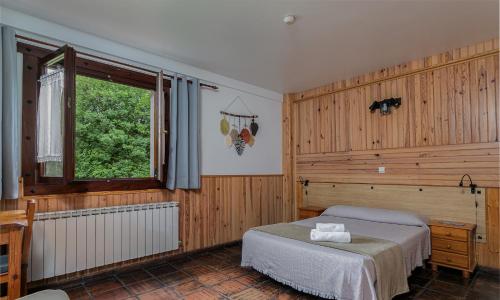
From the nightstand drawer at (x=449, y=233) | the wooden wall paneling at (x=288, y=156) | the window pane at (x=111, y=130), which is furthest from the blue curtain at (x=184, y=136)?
the nightstand drawer at (x=449, y=233)

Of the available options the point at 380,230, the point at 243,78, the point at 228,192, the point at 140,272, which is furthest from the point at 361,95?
the point at 140,272

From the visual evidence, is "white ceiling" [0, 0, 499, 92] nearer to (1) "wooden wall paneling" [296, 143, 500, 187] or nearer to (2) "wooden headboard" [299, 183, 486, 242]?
(1) "wooden wall paneling" [296, 143, 500, 187]

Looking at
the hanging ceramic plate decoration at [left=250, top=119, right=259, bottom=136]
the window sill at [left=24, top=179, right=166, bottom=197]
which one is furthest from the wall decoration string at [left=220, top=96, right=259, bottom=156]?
the window sill at [left=24, top=179, right=166, bottom=197]

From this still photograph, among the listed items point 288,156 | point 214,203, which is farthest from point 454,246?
point 214,203

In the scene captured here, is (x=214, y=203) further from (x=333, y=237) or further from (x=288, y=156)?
(x=333, y=237)

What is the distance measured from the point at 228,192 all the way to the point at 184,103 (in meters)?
1.48

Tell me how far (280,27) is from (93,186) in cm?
255

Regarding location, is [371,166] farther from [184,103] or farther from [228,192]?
[184,103]

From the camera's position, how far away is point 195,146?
366cm

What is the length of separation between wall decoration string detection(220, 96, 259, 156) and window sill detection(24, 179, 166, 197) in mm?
1286

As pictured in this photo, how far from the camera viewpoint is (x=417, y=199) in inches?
137

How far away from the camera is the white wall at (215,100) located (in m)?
2.64

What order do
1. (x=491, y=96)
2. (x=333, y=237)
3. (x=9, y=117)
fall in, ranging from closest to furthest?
(x=9, y=117) < (x=333, y=237) < (x=491, y=96)

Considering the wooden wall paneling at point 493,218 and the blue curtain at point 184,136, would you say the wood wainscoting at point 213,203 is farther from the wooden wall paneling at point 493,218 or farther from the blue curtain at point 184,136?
the wooden wall paneling at point 493,218
